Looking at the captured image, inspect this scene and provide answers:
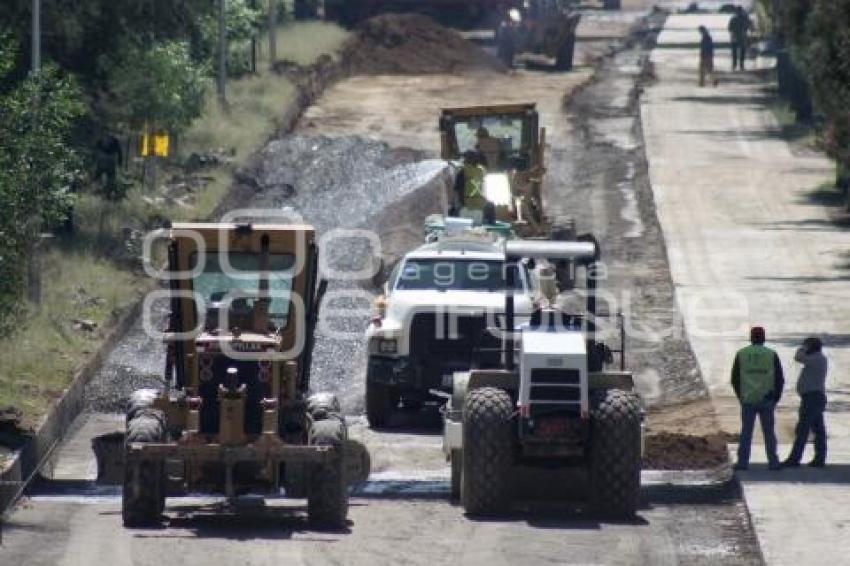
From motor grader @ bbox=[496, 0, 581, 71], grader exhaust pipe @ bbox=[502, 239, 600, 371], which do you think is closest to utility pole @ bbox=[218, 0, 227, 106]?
motor grader @ bbox=[496, 0, 581, 71]

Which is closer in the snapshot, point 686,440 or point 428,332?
point 686,440

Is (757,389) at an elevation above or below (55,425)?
above

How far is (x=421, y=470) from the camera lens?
25.3 metres

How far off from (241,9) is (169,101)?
17835mm

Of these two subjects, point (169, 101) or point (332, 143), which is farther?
point (332, 143)

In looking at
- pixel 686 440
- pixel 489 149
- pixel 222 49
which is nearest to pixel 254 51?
pixel 222 49

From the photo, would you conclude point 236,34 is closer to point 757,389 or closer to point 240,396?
point 757,389

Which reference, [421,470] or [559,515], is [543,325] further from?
[421,470]

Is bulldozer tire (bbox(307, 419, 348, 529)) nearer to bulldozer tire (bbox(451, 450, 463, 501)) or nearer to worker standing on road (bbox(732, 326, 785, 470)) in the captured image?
bulldozer tire (bbox(451, 450, 463, 501))

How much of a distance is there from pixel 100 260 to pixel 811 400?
57.0 ft

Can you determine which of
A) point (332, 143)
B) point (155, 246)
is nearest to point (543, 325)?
point (155, 246)

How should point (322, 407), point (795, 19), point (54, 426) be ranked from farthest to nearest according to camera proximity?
point (795, 19) < point (54, 426) < point (322, 407)

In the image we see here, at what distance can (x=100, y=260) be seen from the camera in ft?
125

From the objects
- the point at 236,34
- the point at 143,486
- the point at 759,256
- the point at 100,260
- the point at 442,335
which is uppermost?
the point at 236,34
